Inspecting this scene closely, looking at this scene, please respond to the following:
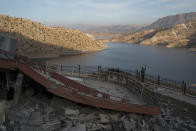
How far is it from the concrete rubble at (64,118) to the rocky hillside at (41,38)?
1672 inches

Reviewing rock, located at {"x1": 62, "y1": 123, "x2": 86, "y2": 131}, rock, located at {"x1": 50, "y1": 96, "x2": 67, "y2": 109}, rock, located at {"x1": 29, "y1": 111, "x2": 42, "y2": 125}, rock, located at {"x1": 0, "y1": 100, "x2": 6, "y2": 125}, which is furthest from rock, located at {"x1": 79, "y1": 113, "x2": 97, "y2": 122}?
rock, located at {"x1": 0, "y1": 100, "x2": 6, "y2": 125}

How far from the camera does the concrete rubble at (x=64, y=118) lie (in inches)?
327

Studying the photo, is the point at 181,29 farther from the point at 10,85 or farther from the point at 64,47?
the point at 10,85

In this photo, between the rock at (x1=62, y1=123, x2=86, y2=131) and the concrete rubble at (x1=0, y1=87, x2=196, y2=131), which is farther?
the rock at (x1=62, y1=123, x2=86, y2=131)

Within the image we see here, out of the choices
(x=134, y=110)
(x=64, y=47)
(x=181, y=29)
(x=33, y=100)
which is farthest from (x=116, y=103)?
(x=181, y=29)

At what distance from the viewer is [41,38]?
66.1m

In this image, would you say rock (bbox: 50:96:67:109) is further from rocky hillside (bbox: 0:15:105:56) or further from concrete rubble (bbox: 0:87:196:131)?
rocky hillside (bbox: 0:15:105:56)

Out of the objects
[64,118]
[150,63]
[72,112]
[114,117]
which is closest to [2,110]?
[64,118]

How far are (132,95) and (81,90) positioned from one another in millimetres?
3645

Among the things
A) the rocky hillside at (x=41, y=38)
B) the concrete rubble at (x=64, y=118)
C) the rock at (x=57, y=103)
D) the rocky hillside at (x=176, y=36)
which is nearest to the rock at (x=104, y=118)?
the concrete rubble at (x=64, y=118)

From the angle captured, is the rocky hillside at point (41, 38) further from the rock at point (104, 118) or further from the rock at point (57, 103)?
the rock at point (104, 118)

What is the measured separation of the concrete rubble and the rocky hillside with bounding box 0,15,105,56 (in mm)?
42465

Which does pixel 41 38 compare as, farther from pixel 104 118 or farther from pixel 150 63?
pixel 104 118

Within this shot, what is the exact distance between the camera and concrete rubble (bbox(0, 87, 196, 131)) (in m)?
8.31
